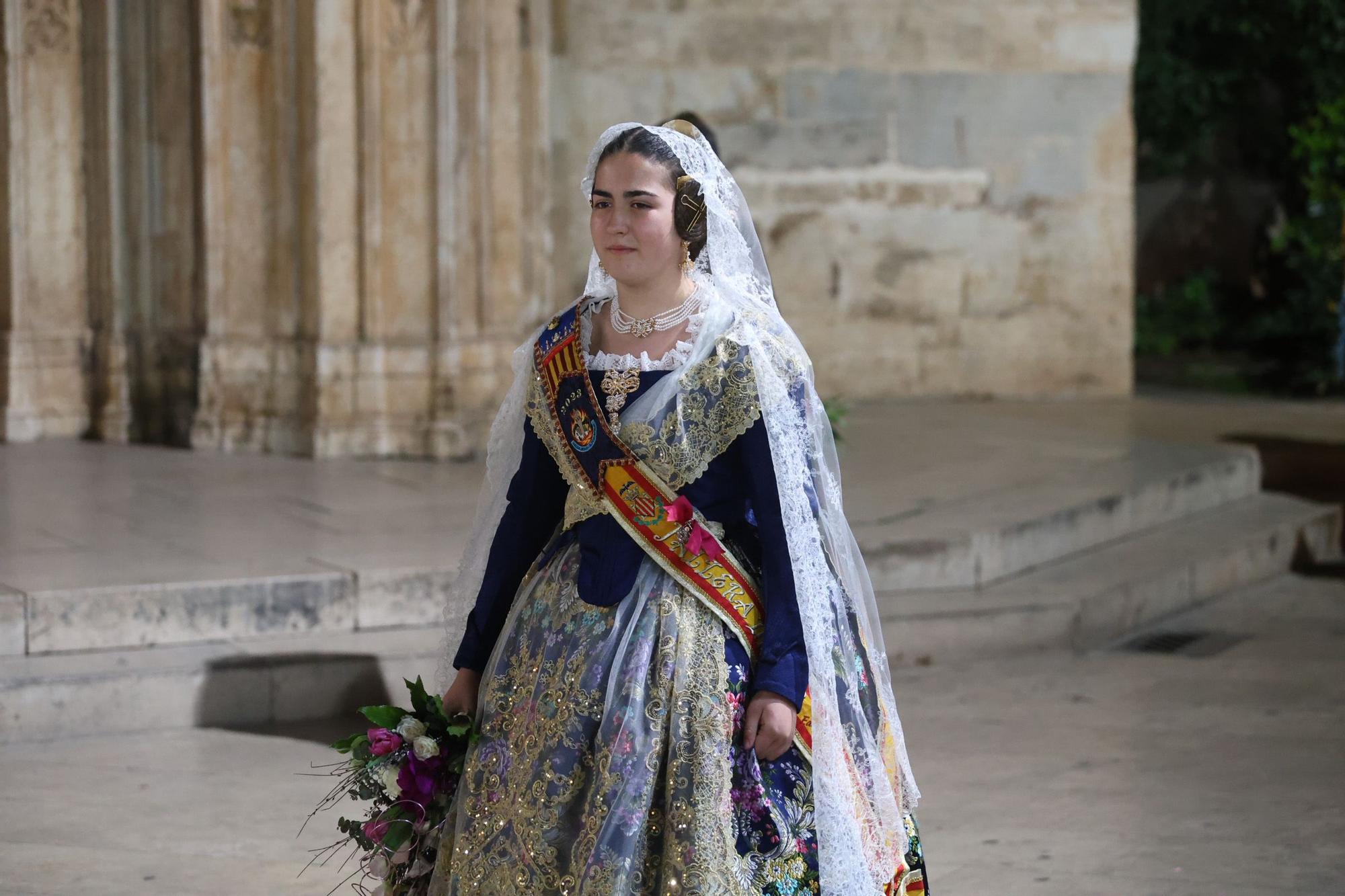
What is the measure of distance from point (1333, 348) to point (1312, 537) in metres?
3.88

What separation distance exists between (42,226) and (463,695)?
6223 mm

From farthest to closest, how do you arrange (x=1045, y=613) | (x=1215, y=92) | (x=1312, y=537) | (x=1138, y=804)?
1. (x=1215, y=92)
2. (x=1312, y=537)
3. (x=1045, y=613)
4. (x=1138, y=804)

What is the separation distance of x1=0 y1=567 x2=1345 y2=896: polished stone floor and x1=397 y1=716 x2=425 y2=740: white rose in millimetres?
935

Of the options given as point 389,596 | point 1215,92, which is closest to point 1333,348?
point 1215,92

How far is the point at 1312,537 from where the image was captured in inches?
308

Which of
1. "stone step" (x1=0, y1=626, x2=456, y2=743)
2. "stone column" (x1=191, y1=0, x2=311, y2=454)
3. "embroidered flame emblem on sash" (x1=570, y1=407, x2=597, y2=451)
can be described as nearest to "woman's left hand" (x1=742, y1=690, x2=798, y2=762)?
"embroidered flame emblem on sash" (x1=570, y1=407, x2=597, y2=451)

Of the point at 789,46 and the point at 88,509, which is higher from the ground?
the point at 789,46

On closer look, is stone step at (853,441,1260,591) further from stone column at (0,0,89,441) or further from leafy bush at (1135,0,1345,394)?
leafy bush at (1135,0,1345,394)

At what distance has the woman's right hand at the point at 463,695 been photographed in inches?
118

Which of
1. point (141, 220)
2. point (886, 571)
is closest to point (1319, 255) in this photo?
point (886, 571)

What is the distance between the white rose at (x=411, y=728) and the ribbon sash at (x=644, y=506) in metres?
0.47

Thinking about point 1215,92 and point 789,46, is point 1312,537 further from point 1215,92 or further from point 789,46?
point 1215,92

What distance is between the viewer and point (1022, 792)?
4438mm

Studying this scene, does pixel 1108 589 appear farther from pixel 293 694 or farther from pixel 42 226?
pixel 42 226
